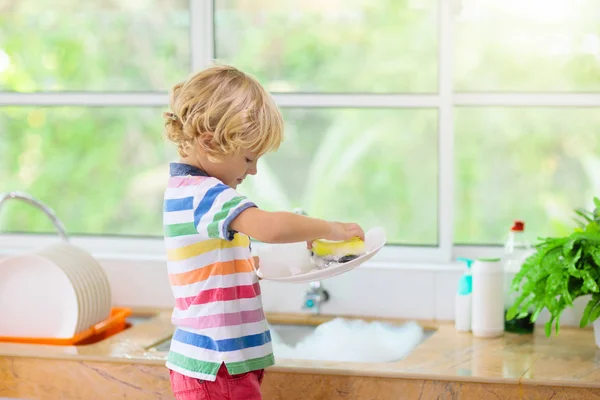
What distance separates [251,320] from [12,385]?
2.22ft

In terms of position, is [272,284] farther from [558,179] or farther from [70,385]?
[558,179]

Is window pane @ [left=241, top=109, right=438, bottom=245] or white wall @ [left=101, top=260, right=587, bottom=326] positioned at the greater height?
window pane @ [left=241, top=109, right=438, bottom=245]

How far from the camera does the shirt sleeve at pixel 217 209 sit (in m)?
1.46

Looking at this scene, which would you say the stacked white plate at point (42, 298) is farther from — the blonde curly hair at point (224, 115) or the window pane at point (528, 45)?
the window pane at point (528, 45)

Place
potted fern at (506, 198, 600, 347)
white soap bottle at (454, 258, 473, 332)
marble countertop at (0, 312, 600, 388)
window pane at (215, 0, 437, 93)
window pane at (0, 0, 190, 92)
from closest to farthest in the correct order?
marble countertop at (0, 312, 600, 388) < potted fern at (506, 198, 600, 347) < white soap bottle at (454, 258, 473, 332) < window pane at (215, 0, 437, 93) < window pane at (0, 0, 190, 92)

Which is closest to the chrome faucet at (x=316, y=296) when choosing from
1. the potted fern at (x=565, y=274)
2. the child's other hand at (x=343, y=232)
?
the potted fern at (x=565, y=274)

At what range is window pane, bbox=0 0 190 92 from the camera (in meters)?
2.58

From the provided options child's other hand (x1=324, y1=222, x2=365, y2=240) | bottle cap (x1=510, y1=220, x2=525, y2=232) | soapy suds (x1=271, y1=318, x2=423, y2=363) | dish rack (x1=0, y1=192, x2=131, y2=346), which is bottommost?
soapy suds (x1=271, y1=318, x2=423, y2=363)

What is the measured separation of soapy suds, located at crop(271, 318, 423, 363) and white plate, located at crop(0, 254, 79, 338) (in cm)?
50

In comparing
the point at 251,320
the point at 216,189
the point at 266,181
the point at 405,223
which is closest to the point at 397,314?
the point at 405,223

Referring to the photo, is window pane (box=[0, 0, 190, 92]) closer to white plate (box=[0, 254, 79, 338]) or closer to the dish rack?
the dish rack

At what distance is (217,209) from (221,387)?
0.32 m

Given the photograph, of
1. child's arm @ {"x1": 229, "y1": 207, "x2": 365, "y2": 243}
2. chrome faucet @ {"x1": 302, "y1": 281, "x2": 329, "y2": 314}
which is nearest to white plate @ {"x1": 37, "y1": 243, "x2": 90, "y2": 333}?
chrome faucet @ {"x1": 302, "y1": 281, "x2": 329, "y2": 314}

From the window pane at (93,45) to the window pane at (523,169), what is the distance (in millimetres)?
826
